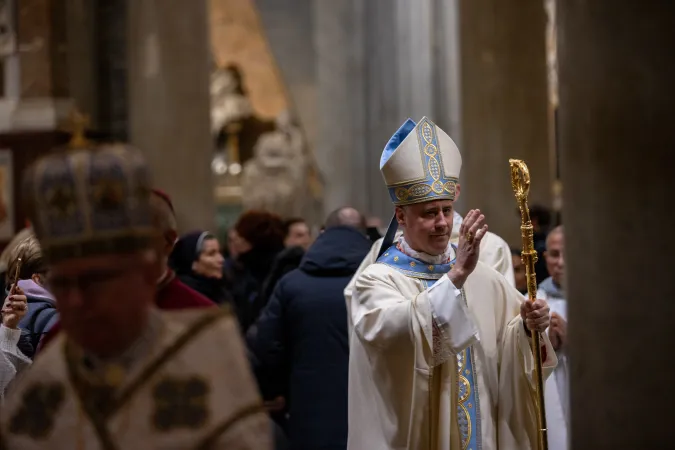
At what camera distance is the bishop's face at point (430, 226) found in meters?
5.02

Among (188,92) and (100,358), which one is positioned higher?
(188,92)

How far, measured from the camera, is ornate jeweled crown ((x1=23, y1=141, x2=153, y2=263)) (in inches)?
109

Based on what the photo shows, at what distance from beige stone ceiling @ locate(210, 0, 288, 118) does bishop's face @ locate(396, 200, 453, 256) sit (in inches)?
928

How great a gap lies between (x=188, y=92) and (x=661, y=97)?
6917 millimetres

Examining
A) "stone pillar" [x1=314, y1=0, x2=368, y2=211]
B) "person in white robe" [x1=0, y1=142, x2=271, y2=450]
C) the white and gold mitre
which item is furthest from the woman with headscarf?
"stone pillar" [x1=314, y1=0, x2=368, y2=211]

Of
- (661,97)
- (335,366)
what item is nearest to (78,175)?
(661,97)

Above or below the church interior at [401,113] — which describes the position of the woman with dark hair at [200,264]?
below

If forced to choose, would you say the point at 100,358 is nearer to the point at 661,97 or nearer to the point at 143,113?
the point at 661,97

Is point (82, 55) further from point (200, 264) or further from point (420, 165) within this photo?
point (420, 165)

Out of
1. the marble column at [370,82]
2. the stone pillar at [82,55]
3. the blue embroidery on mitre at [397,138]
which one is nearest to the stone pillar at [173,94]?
the stone pillar at [82,55]

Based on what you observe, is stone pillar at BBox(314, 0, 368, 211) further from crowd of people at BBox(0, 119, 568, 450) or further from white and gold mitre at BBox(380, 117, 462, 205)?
white and gold mitre at BBox(380, 117, 462, 205)

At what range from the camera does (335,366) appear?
6.60 metres

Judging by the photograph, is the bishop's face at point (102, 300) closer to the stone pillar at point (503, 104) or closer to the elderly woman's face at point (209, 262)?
the elderly woman's face at point (209, 262)

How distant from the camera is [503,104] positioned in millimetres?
11820
